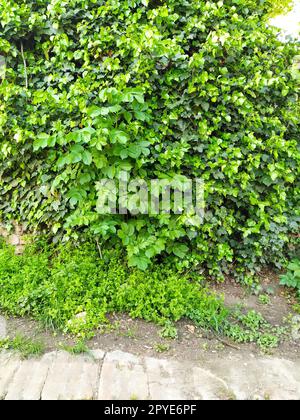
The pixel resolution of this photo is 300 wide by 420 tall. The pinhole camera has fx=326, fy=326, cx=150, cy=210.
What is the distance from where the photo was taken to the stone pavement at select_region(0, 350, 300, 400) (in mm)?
1877

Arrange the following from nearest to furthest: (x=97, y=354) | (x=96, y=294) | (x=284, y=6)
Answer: (x=97, y=354) → (x=96, y=294) → (x=284, y=6)

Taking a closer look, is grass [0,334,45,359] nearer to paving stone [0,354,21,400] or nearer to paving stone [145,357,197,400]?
paving stone [0,354,21,400]

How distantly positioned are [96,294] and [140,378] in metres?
0.77

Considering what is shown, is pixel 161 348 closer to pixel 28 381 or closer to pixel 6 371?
pixel 28 381

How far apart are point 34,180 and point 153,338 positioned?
183 centimetres

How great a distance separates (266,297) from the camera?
9.27 feet

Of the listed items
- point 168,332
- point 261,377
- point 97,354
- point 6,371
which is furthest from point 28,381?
point 261,377

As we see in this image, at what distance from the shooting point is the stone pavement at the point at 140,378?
6.16 ft

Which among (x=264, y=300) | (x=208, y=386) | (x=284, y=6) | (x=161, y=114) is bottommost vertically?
(x=208, y=386)

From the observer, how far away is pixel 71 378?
1.96m

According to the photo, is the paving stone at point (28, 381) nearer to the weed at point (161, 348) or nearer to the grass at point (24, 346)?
the grass at point (24, 346)

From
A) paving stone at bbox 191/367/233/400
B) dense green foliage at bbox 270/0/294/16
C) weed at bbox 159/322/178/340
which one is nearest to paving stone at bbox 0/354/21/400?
weed at bbox 159/322/178/340

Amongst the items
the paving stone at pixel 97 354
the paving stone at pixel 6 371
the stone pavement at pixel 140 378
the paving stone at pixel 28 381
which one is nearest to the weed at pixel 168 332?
the stone pavement at pixel 140 378

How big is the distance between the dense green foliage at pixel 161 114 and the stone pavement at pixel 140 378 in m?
0.44
